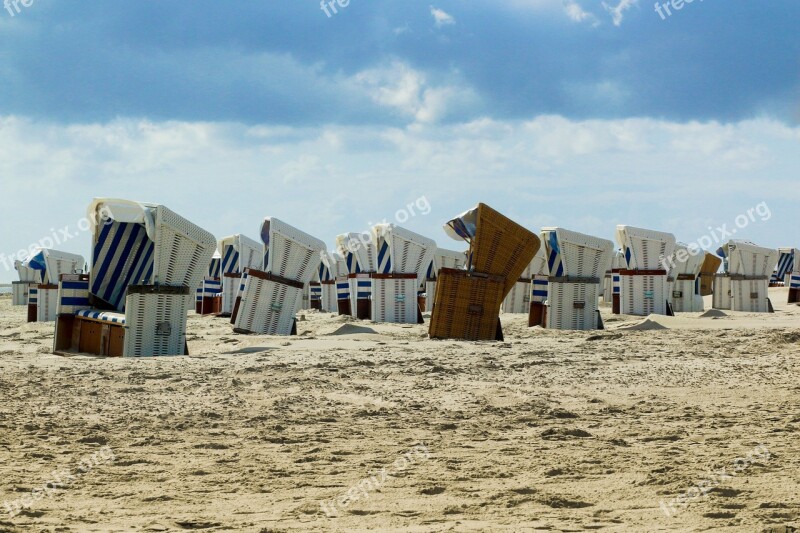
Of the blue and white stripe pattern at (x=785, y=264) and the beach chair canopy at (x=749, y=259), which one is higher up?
the blue and white stripe pattern at (x=785, y=264)

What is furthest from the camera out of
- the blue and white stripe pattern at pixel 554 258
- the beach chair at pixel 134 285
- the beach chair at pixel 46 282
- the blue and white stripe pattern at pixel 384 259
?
the beach chair at pixel 46 282

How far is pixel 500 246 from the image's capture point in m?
12.9

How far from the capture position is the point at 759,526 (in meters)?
3.58

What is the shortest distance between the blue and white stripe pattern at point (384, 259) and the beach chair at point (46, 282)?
30.3 feet

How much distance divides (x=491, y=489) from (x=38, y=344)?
11.0 metres

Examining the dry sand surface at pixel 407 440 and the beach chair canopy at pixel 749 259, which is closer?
the dry sand surface at pixel 407 440

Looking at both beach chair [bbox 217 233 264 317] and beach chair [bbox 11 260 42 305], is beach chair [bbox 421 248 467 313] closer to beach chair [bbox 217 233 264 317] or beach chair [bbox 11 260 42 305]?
beach chair [bbox 217 233 264 317]

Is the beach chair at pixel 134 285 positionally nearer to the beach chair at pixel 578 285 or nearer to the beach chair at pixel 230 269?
the beach chair at pixel 578 285

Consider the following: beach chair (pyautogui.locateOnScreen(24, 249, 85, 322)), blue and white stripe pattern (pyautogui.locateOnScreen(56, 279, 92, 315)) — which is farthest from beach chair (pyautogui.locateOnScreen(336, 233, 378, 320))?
beach chair (pyautogui.locateOnScreen(24, 249, 85, 322))

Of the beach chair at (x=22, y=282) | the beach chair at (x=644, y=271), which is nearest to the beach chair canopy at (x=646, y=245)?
the beach chair at (x=644, y=271)

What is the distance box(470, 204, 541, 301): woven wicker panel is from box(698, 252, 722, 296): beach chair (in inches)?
872

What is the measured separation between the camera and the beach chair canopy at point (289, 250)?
47.6 feet

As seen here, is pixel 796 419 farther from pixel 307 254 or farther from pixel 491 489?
pixel 307 254

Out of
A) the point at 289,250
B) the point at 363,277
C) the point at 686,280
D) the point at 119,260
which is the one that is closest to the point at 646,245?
the point at 686,280
